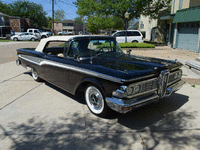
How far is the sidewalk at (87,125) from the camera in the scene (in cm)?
284

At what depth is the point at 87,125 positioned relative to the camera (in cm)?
338

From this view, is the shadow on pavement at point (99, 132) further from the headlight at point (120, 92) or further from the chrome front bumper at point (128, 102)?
the headlight at point (120, 92)

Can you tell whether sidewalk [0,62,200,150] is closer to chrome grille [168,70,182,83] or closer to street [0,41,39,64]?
chrome grille [168,70,182,83]

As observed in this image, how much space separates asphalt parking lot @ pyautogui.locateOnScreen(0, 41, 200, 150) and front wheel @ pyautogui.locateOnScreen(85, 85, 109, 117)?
144mm

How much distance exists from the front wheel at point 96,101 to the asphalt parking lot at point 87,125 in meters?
0.14

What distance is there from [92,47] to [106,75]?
129 cm

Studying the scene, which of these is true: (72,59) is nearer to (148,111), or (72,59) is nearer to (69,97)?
(69,97)

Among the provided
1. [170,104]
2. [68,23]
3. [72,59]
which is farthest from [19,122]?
[68,23]

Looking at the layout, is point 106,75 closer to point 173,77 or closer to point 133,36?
point 173,77

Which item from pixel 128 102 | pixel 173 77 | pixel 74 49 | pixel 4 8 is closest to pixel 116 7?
pixel 74 49

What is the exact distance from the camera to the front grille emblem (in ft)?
11.2

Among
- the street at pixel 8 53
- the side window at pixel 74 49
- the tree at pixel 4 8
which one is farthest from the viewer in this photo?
the tree at pixel 4 8

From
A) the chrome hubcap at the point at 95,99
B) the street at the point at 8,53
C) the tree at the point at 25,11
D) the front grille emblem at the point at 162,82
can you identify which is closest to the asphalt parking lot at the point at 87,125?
the chrome hubcap at the point at 95,99

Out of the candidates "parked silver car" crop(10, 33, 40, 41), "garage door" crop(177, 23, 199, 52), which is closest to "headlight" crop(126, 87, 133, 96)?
"garage door" crop(177, 23, 199, 52)
